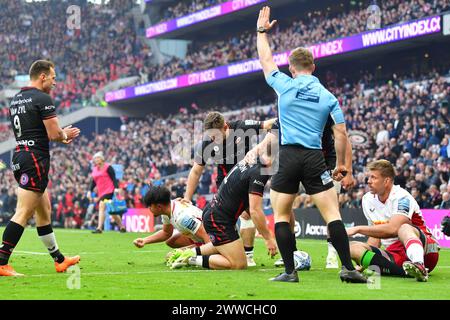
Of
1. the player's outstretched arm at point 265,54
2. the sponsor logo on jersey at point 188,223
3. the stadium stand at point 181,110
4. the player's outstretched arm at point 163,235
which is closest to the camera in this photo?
the player's outstretched arm at point 265,54

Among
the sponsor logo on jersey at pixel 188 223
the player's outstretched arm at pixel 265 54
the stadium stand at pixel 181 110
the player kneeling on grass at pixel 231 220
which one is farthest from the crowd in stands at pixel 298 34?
the player's outstretched arm at pixel 265 54

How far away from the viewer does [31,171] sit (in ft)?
30.8

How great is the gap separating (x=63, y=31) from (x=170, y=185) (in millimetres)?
31259

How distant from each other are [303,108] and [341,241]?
4.66 feet

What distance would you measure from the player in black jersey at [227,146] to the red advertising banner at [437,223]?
756 centimetres

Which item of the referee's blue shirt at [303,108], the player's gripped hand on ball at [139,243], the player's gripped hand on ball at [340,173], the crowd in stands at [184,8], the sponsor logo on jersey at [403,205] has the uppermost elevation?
the crowd in stands at [184,8]

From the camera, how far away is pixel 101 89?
5294 centimetres

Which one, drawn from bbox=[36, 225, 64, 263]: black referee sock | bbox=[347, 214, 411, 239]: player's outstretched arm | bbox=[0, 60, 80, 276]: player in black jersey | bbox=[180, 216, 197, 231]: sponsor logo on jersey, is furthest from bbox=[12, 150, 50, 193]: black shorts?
bbox=[347, 214, 411, 239]: player's outstretched arm

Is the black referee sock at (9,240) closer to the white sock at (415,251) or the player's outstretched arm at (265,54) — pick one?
the player's outstretched arm at (265,54)

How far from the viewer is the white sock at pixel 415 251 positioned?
8.52m

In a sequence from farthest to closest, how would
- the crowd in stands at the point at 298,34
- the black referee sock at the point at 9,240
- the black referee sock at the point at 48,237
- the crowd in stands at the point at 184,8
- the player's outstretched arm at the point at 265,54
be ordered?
the crowd in stands at the point at 184,8 < the crowd in stands at the point at 298,34 < the black referee sock at the point at 48,237 < the black referee sock at the point at 9,240 < the player's outstretched arm at the point at 265,54

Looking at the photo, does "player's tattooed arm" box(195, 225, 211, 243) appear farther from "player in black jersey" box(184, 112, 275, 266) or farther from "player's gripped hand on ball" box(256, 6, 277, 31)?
"player's gripped hand on ball" box(256, 6, 277, 31)

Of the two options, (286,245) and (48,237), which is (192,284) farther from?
(48,237)

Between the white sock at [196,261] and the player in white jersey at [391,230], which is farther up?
the player in white jersey at [391,230]
